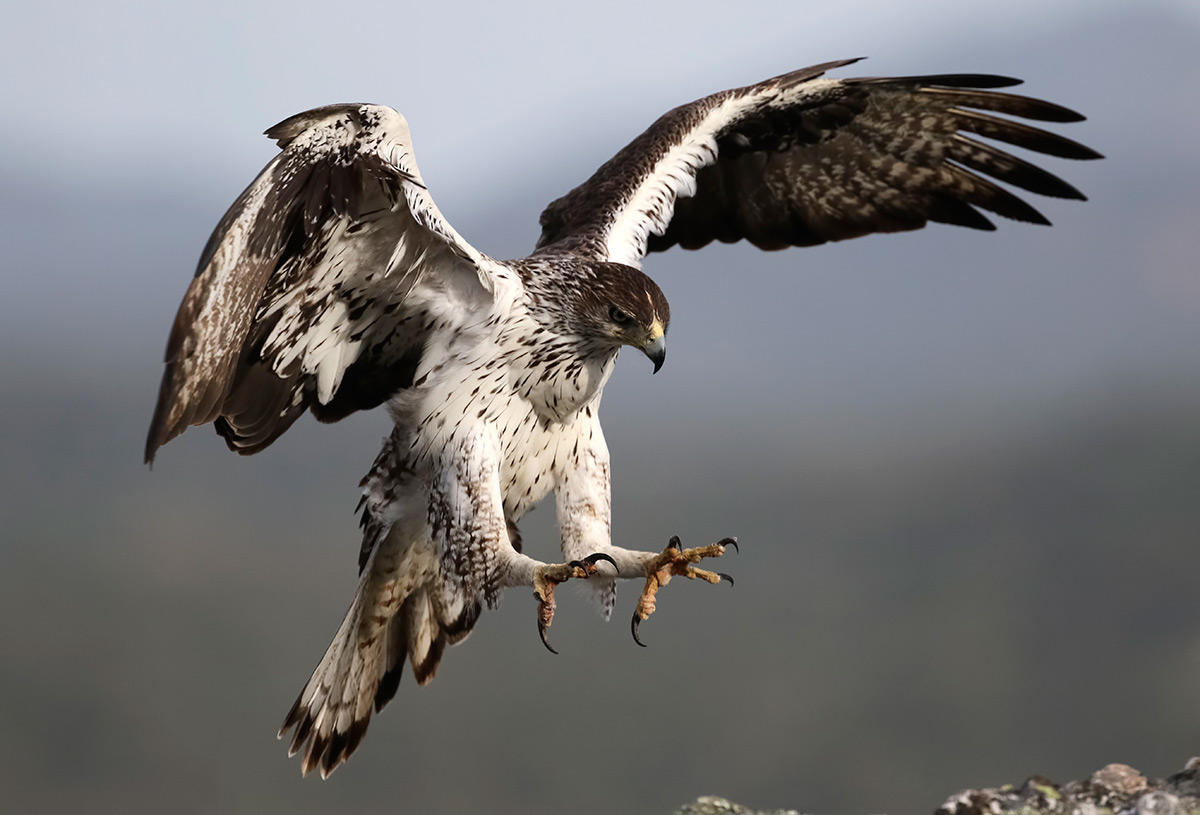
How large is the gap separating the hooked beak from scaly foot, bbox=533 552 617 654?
0.82m

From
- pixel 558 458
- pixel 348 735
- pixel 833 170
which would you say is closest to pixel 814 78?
pixel 833 170

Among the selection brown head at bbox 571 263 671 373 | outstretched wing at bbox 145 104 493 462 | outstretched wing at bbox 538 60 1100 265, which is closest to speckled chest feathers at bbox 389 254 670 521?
brown head at bbox 571 263 671 373

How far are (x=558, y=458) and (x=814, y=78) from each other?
2384 mm

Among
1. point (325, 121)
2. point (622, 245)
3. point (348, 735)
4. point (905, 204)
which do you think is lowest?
point (348, 735)

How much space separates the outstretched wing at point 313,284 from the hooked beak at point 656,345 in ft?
2.29

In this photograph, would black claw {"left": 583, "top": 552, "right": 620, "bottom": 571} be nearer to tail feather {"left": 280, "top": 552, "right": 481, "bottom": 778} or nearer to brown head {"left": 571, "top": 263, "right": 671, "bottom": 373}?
brown head {"left": 571, "top": 263, "right": 671, "bottom": 373}

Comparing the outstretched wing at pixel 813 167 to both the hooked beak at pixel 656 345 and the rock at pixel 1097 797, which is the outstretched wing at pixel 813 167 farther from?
the rock at pixel 1097 797

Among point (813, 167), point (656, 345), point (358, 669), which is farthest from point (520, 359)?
point (813, 167)

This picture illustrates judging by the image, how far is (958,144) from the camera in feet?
19.2

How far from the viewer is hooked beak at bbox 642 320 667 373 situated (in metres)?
4.50

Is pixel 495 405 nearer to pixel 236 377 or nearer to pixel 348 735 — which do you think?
pixel 236 377

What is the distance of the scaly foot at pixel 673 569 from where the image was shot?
4.28 metres

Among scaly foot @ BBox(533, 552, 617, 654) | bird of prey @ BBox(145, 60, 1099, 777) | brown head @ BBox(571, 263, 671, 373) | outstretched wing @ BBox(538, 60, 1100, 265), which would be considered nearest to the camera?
bird of prey @ BBox(145, 60, 1099, 777)

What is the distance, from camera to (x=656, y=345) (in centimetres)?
452
